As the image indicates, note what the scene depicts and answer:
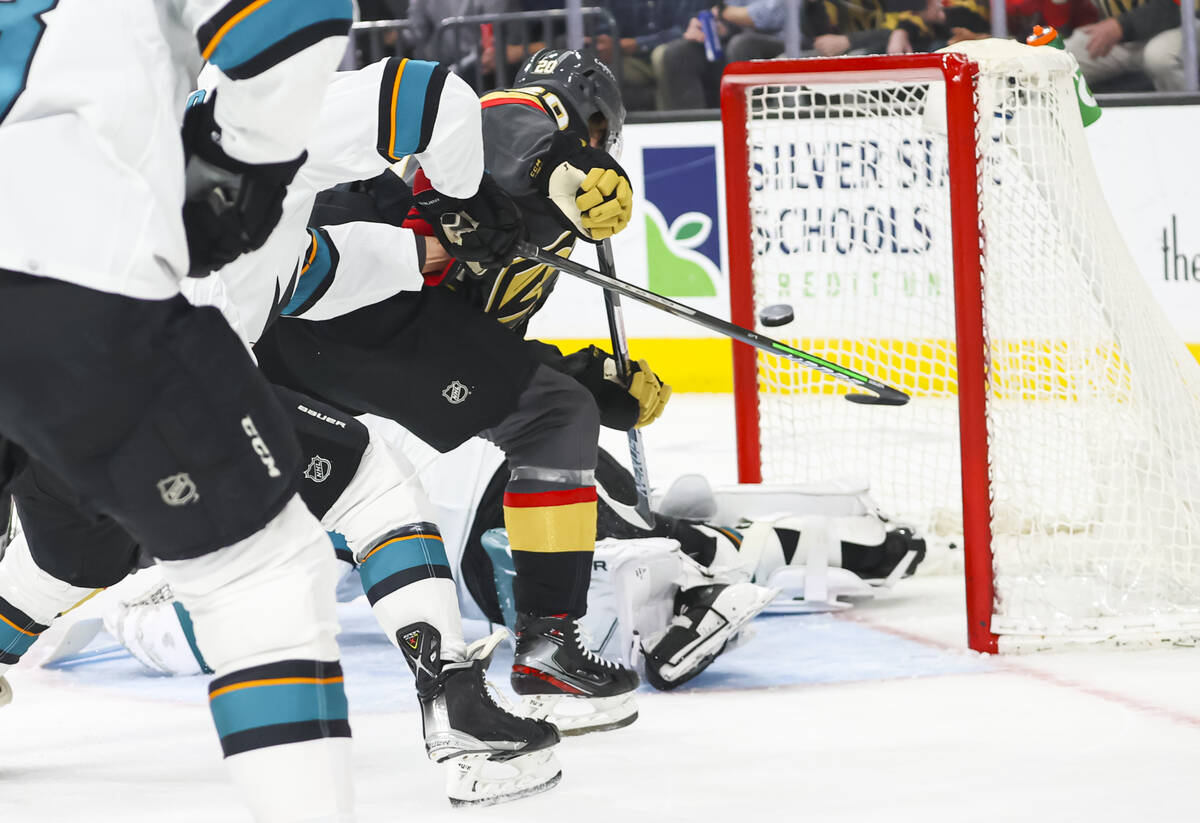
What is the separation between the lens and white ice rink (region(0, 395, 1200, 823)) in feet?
6.28

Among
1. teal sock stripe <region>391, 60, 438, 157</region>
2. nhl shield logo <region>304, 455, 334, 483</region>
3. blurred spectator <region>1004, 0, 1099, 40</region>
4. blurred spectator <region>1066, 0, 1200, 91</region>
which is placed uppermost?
blurred spectator <region>1004, 0, 1099, 40</region>

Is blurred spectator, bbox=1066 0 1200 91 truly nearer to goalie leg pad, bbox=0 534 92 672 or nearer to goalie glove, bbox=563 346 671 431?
goalie glove, bbox=563 346 671 431

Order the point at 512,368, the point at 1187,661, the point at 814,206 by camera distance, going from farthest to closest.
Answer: the point at 814,206 < the point at 1187,661 < the point at 512,368

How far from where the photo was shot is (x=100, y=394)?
1248 mm

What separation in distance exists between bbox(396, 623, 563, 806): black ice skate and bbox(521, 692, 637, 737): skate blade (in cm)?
25

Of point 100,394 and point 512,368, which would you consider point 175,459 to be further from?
point 512,368

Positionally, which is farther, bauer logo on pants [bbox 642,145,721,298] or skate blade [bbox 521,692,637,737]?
bauer logo on pants [bbox 642,145,721,298]

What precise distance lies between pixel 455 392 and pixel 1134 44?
3557 millimetres

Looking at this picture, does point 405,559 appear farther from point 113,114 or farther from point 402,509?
point 113,114

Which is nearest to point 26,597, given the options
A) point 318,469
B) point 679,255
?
point 318,469

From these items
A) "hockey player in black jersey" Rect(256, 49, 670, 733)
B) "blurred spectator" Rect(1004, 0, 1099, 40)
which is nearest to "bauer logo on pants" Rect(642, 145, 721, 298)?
"blurred spectator" Rect(1004, 0, 1099, 40)

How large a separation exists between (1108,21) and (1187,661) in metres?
3.25

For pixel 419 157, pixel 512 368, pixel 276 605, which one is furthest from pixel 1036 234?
pixel 276 605

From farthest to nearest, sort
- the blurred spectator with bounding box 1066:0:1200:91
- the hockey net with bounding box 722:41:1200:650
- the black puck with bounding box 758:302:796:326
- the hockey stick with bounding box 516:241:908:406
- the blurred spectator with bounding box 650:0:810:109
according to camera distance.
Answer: the blurred spectator with bounding box 650:0:810:109, the blurred spectator with bounding box 1066:0:1200:91, the black puck with bounding box 758:302:796:326, the hockey net with bounding box 722:41:1200:650, the hockey stick with bounding box 516:241:908:406
